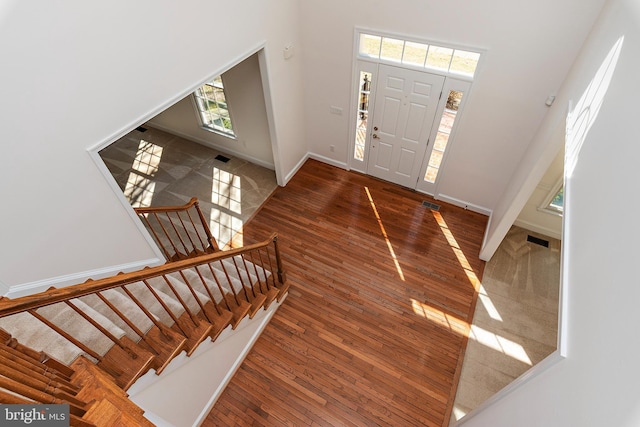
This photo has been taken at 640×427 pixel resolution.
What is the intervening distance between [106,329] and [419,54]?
441cm

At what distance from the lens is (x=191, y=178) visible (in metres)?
5.77

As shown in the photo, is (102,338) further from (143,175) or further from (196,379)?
(143,175)

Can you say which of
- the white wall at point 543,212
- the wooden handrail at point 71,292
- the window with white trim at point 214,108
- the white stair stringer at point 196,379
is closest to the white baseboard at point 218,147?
the window with white trim at point 214,108

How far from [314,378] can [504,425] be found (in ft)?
6.85

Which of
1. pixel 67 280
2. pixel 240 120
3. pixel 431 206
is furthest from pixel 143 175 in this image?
pixel 431 206

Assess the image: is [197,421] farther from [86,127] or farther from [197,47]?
[197,47]

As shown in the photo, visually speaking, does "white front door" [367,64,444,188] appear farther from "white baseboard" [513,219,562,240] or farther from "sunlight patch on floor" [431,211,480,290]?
"white baseboard" [513,219,562,240]

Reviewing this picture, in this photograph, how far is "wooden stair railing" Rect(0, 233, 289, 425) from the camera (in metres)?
1.39

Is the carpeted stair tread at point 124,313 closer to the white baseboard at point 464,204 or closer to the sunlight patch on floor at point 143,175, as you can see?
the sunlight patch on floor at point 143,175

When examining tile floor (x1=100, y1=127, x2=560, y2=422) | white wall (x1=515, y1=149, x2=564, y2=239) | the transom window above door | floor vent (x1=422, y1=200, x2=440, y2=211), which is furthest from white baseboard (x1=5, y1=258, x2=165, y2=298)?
white wall (x1=515, y1=149, x2=564, y2=239)

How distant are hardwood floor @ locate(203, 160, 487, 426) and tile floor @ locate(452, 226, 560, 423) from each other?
146 mm

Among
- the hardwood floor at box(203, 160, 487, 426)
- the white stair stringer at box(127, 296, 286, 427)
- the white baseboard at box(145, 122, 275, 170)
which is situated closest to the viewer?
the white stair stringer at box(127, 296, 286, 427)

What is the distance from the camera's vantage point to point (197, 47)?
10.1 ft

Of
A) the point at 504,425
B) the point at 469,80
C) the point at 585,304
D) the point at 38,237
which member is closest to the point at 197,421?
the point at 38,237
